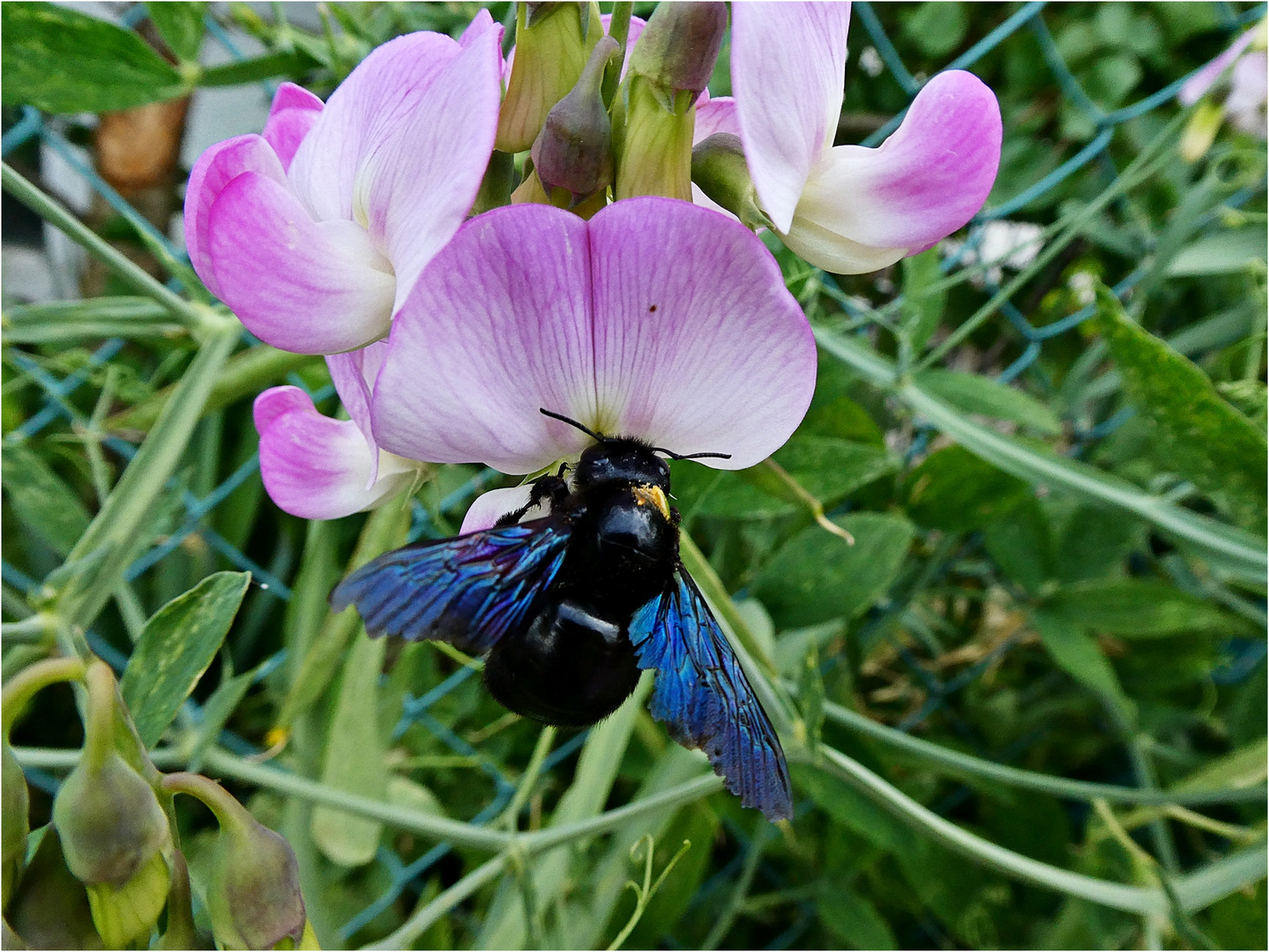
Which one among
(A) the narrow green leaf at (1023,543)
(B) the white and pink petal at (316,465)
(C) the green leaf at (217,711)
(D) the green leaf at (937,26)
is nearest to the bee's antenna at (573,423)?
(B) the white and pink petal at (316,465)

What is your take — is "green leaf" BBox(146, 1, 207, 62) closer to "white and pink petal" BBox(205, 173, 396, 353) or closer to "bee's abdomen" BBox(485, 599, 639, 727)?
"white and pink petal" BBox(205, 173, 396, 353)

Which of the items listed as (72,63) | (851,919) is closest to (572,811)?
(851,919)

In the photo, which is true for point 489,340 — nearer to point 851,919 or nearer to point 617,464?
point 617,464

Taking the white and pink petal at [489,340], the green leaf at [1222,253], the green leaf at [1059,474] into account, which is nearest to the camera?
the white and pink petal at [489,340]

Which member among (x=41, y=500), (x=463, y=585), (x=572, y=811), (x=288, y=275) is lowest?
(x=572, y=811)

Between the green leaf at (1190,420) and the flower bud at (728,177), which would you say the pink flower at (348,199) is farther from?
the green leaf at (1190,420)

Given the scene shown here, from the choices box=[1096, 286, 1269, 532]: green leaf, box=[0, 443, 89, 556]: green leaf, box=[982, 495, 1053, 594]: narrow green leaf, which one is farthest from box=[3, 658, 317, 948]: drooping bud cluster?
box=[982, 495, 1053, 594]: narrow green leaf
